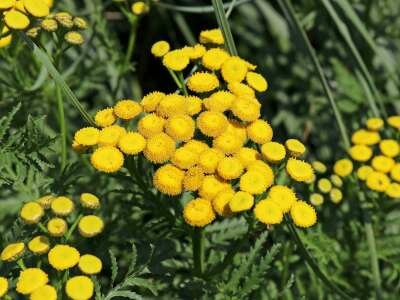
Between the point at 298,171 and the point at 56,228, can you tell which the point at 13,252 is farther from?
the point at 298,171

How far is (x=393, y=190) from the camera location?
3.29 meters

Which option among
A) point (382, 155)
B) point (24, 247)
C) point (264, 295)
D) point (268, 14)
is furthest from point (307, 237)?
point (268, 14)

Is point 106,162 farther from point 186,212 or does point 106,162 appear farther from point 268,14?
point 268,14

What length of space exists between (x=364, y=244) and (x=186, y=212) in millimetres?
1375

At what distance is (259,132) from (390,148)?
1.04 m

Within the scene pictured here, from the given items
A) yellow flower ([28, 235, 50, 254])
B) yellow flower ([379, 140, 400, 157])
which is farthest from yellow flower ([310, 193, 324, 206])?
yellow flower ([28, 235, 50, 254])

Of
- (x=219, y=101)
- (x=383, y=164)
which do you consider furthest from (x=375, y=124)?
(x=219, y=101)

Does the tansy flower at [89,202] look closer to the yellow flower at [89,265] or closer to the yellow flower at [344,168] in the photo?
the yellow flower at [89,265]

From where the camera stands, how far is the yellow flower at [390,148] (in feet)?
11.5

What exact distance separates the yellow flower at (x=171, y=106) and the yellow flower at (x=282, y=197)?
497 mm

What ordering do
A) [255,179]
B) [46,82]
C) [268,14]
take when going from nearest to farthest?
[255,179]
[46,82]
[268,14]

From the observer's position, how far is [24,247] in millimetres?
2529

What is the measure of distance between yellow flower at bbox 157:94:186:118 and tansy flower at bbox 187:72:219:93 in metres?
0.10

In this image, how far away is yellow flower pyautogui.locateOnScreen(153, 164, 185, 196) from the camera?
2613 millimetres
